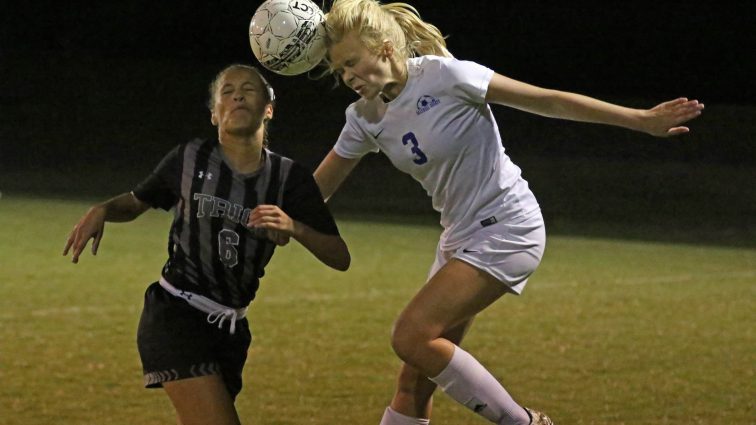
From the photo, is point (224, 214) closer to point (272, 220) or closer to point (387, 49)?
point (272, 220)

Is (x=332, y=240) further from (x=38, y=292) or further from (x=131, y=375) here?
(x=38, y=292)

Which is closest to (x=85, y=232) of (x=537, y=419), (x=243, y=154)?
(x=243, y=154)

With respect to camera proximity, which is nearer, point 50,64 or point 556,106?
point 556,106

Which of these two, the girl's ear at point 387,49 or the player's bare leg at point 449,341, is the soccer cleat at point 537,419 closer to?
the player's bare leg at point 449,341

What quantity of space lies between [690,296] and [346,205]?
6.50 m

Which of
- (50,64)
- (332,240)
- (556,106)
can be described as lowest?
(50,64)

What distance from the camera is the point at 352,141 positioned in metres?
5.36

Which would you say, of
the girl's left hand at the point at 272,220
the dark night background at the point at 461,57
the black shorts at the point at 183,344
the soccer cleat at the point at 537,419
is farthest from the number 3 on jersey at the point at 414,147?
the dark night background at the point at 461,57

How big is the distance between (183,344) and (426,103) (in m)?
1.17

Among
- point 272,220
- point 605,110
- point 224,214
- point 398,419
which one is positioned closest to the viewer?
point 272,220

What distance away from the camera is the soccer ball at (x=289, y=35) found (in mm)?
5141

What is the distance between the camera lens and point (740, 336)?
8.65m

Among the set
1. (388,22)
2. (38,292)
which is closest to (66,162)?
(38,292)

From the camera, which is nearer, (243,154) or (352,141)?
(243,154)
